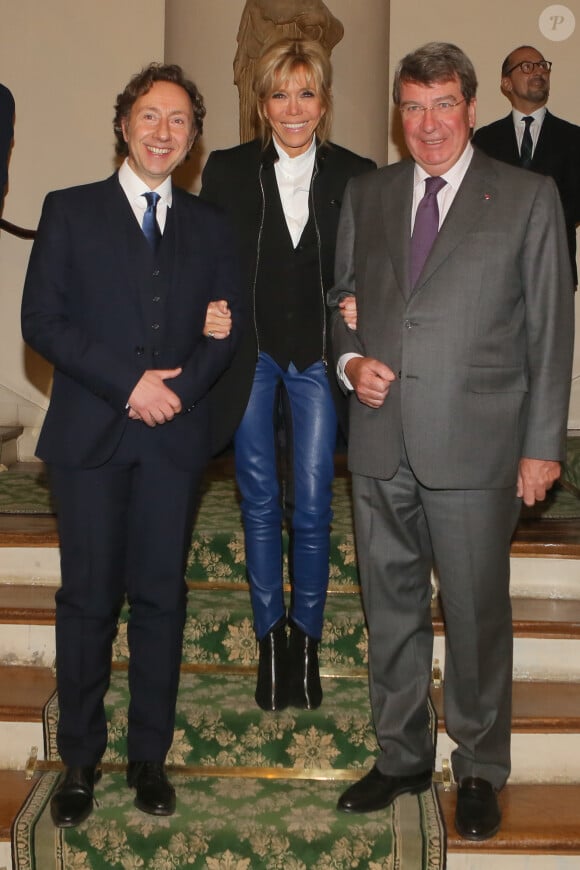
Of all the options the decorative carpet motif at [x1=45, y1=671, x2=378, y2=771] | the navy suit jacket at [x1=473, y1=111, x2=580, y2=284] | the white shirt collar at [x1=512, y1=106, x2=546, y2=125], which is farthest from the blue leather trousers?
the white shirt collar at [x1=512, y1=106, x2=546, y2=125]

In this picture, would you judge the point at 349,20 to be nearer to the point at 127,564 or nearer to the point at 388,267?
the point at 388,267

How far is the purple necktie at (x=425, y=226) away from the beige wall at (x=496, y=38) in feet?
10.8

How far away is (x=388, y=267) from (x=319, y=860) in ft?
4.76

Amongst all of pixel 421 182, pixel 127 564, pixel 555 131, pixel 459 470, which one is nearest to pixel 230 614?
pixel 127 564

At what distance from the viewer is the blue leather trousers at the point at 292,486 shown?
2795 mm

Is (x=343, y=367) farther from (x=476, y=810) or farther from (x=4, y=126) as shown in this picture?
(x=4, y=126)

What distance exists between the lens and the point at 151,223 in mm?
2520

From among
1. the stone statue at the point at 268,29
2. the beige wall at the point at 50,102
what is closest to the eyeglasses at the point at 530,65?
the stone statue at the point at 268,29

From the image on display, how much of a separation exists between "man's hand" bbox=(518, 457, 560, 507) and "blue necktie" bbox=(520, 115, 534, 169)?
2690mm

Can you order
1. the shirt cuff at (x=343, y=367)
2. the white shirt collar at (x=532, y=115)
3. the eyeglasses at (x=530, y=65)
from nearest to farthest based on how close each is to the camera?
the shirt cuff at (x=343, y=367) → the white shirt collar at (x=532, y=115) → the eyeglasses at (x=530, y=65)

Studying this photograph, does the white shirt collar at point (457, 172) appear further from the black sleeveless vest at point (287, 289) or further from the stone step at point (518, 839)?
the stone step at point (518, 839)

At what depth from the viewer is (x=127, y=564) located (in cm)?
259

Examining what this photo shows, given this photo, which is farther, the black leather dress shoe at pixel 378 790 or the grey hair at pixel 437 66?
the black leather dress shoe at pixel 378 790

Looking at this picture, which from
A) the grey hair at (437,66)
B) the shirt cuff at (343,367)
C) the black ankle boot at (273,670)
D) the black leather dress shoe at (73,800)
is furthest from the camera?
the black ankle boot at (273,670)
